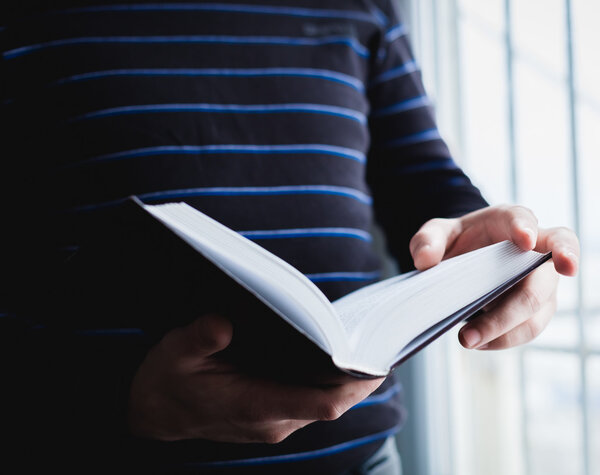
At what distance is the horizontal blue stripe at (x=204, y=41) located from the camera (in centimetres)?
73

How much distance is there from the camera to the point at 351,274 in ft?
2.44

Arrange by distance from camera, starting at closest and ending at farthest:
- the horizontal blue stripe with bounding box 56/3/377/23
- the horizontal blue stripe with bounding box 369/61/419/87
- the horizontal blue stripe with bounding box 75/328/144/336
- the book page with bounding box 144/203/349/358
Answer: the book page with bounding box 144/203/349/358, the horizontal blue stripe with bounding box 75/328/144/336, the horizontal blue stripe with bounding box 56/3/377/23, the horizontal blue stripe with bounding box 369/61/419/87

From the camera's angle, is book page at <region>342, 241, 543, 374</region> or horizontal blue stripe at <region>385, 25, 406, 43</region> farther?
horizontal blue stripe at <region>385, 25, 406, 43</region>

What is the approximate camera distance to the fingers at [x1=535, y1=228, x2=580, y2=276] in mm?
453

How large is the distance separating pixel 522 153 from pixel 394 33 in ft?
1.36

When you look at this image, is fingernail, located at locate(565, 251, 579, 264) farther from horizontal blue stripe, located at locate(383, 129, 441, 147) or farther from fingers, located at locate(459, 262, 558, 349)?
horizontal blue stripe, located at locate(383, 129, 441, 147)

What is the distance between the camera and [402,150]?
2.76ft

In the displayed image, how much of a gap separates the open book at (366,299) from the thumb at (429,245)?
6 cm

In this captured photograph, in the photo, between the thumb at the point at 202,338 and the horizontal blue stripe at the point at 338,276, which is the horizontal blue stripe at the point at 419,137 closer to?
the horizontal blue stripe at the point at 338,276

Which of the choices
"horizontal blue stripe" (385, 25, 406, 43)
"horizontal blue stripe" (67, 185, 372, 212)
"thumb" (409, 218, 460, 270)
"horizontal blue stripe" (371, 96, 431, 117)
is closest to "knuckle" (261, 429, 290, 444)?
"thumb" (409, 218, 460, 270)

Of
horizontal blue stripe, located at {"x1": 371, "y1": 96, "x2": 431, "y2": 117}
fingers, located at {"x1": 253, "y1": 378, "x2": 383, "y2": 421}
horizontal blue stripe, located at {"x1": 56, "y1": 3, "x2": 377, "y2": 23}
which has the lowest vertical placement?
fingers, located at {"x1": 253, "y1": 378, "x2": 383, "y2": 421}

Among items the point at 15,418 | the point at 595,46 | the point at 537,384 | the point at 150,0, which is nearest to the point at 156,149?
the point at 150,0

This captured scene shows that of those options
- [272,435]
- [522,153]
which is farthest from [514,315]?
[522,153]

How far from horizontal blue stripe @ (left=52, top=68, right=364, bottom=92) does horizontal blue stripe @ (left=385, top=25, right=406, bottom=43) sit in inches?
4.2
